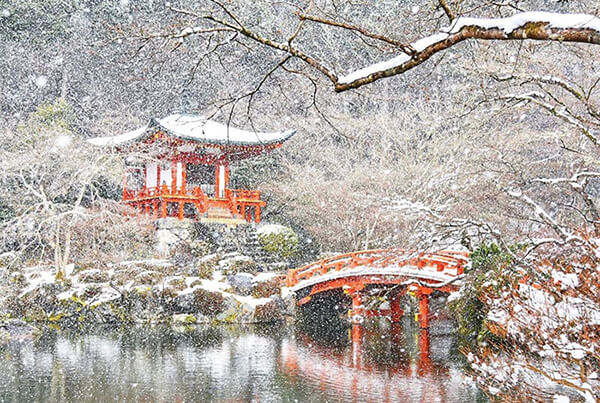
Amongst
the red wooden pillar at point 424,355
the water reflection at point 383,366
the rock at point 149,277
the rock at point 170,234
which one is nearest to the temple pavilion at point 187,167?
the rock at point 170,234

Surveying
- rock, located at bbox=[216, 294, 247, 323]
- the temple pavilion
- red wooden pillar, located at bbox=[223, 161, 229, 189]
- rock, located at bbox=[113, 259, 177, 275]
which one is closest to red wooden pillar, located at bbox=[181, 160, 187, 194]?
the temple pavilion

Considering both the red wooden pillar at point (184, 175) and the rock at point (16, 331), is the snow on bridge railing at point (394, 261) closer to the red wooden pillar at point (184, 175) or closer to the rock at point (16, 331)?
the red wooden pillar at point (184, 175)

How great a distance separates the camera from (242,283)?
58.1 feet

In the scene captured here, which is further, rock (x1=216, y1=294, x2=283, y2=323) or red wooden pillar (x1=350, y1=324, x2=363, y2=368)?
rock (x1=216, y1=294, x2=283, y2=323)

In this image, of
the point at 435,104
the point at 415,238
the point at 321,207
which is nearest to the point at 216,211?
the point at 321,207

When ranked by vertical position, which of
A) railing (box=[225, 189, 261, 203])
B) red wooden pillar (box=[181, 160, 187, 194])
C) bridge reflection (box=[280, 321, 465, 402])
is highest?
red wooden pillar (box=[181, 160, 187, 194])

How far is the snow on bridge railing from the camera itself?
14.2 meters

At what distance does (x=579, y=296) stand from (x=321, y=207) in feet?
51.0

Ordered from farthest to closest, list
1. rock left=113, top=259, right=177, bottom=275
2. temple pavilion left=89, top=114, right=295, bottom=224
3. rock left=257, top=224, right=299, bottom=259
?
rock left=257, top=224, right=299, bottom=259, temple pavilion left=89, top=114, right=295, bottom=224, rock left=113, top=259, right=177, bottom=275

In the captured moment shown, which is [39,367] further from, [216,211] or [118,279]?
[216,211]

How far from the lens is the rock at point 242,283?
1764 cm

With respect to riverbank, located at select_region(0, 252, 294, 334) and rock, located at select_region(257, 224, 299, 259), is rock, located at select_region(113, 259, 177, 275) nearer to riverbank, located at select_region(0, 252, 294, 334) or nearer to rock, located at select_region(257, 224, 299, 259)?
riverbank, located at select_region(0, 252, 294, 334)

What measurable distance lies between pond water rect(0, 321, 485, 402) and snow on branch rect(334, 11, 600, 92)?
621cm

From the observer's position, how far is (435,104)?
22.4m
